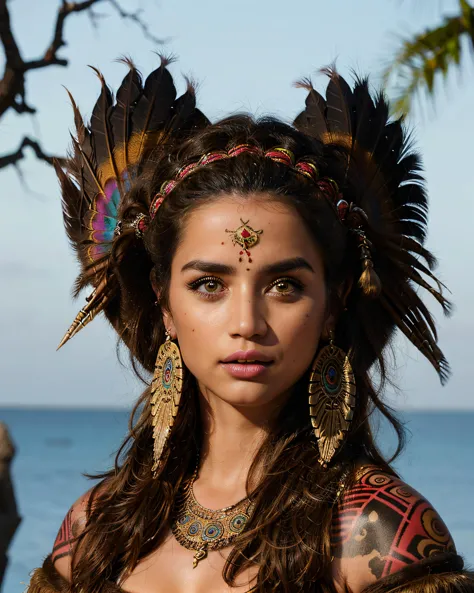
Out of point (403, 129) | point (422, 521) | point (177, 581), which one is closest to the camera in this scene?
point (422, 521)

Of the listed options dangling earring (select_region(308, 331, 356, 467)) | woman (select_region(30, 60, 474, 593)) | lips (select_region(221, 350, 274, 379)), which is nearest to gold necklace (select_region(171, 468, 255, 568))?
woman (select_region(30, 60, 474, 593))

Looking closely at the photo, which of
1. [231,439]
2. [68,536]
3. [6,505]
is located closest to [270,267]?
[231,439]

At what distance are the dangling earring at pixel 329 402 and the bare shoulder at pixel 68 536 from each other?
3.01 ft

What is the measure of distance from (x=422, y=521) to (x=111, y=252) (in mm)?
1365

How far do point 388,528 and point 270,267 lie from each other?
0.80 m

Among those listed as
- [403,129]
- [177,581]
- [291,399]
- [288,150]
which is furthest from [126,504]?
[403,129]

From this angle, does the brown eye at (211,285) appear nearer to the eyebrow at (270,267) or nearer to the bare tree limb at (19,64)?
the eyebrow at (270,267)

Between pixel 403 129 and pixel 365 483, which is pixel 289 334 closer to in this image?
pixel 365 483

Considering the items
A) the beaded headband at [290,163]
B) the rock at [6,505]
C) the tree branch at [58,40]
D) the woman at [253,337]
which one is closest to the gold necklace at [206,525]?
the woman at [253,337]

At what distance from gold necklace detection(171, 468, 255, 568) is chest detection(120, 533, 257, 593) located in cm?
2

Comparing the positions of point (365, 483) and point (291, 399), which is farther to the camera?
point (291, 399)

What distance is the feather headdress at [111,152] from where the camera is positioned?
392 cm

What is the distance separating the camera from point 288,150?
3.59 m

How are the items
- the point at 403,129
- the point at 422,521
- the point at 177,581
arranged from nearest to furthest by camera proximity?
the point at 422,521, the point at 177,581, the point at 403,129
